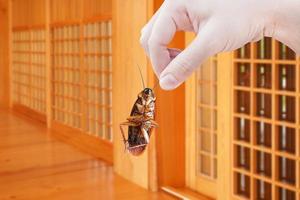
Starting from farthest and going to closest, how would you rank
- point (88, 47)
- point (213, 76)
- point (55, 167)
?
point (88, 47) < point (55, 167) < point (213, 76)

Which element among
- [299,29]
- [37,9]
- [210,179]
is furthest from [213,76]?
[37,9]

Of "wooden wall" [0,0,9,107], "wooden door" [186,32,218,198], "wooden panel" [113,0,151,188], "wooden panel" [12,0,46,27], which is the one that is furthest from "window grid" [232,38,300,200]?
"wooden wall" [0,0,9,107]

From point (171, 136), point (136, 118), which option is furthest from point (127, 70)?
point (136, 118)

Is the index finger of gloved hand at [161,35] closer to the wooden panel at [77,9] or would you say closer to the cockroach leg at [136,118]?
the cockroach leg at [136,118]

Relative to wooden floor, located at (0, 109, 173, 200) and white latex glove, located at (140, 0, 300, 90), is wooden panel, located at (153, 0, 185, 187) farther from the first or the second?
white latex glove, located at (140, 0, 300, 90)

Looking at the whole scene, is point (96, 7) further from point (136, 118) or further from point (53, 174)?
point (136, 118)

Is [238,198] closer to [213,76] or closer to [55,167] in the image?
[213,76]

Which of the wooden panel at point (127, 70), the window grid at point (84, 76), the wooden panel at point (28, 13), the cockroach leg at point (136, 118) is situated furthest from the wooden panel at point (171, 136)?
the wooden panel at point (28, 13)
